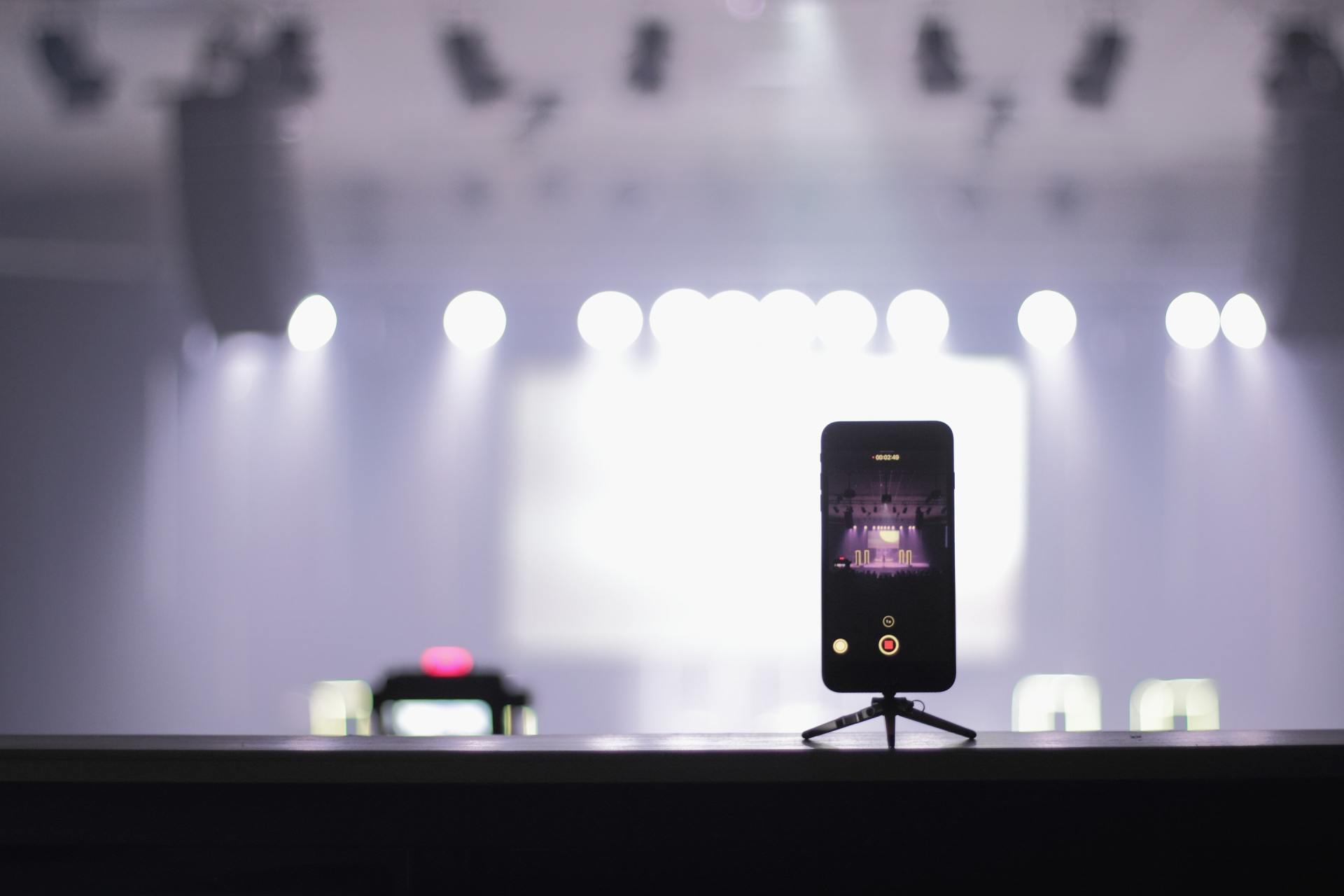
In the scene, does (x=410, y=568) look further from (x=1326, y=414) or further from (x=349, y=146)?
(x=1326, y=414)

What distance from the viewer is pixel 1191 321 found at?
4.04 metres

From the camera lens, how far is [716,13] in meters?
3.12

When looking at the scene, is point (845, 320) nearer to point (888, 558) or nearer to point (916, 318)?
point (916, 318)

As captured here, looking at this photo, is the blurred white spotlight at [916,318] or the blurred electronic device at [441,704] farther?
the blurred white spotlight at [916,318]

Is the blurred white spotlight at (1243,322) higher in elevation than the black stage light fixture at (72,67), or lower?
lower

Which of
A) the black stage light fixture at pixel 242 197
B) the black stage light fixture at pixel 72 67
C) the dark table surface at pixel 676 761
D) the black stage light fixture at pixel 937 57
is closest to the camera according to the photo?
the dark table surface at pixel 676 761

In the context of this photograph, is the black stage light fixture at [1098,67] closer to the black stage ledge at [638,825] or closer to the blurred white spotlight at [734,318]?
the blurred white spotlight at [734,318]

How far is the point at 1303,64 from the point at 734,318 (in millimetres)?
2065

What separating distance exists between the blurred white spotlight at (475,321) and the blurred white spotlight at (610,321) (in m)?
0.35

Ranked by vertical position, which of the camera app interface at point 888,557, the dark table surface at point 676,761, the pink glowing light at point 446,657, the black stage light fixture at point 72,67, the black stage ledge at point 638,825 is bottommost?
the pink glowing light at point 446,657

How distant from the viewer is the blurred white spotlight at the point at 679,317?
13.1 ft

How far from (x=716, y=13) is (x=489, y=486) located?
1.93 meters

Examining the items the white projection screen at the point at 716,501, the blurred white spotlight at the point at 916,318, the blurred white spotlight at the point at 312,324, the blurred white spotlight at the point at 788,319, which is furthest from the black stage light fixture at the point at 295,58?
the blurred white spotlight at the point at 916,318

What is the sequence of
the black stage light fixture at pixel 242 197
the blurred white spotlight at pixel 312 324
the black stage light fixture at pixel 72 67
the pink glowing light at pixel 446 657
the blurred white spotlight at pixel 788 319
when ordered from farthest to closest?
the blurred white spotlight at pixel 312 324 → the blurred white spotlight at pixel 788 319 → the pink glowing light at pixel 446 657 → the black stage light fixture at pixel 242 197 → the black stage light fixture at pixel 72 67
